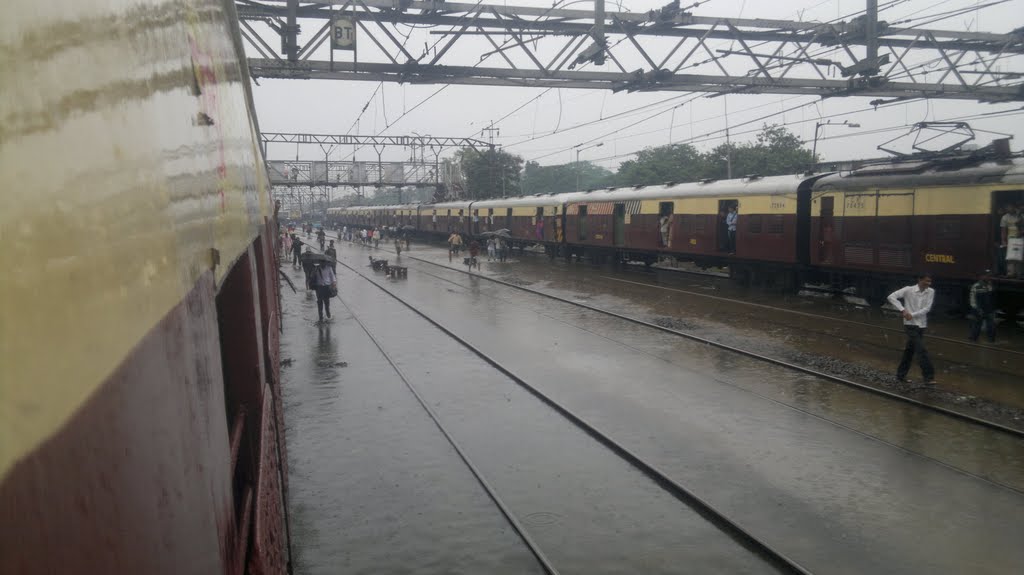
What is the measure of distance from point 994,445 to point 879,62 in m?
9.02

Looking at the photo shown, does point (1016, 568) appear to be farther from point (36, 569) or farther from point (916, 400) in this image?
point (36, 569)

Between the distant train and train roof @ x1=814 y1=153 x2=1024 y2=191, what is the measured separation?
25mm

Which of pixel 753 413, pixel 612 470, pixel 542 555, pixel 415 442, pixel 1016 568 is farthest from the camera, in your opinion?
pixel 753 413

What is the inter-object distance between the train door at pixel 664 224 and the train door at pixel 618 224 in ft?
9.60

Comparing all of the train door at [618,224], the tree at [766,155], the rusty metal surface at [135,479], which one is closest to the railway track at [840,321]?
the train door at [618,224]

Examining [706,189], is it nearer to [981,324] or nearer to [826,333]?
[826,333]

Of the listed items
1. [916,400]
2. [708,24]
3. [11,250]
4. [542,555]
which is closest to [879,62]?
[708,24]

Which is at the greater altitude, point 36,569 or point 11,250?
point 11,250

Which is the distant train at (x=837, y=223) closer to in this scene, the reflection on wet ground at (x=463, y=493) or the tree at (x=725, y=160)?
the reflection on wet ground at (x=463, y=493)

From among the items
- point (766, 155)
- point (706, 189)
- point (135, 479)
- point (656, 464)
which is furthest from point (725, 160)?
point (135, 479)

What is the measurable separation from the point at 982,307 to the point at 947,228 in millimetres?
2697

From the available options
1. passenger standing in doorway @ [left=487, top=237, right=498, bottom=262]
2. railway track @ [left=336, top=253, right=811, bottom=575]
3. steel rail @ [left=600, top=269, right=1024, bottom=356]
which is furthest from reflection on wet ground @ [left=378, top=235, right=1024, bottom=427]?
passenger standing in doorway @ [left=487, top=237, right=498, bottom=262]

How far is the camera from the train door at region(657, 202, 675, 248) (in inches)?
949

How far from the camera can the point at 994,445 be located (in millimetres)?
7520
